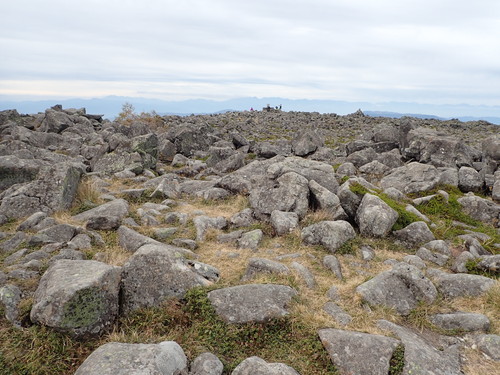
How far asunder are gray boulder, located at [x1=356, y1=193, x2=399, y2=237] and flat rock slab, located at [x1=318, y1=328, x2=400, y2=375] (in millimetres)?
7057

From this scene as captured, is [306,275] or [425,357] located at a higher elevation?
[306,275]

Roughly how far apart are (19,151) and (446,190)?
29.3 metres

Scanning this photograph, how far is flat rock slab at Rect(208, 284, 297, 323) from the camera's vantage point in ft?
29.5

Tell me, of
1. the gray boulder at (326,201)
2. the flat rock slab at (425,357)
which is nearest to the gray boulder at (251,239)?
the gray boulder at (326,201)

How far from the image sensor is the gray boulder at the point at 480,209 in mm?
18078

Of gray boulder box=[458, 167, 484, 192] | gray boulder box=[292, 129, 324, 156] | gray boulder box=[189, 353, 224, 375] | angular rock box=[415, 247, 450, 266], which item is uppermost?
gray boulder box=[292, 129, 324, 156]

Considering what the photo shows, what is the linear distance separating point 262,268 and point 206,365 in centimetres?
423

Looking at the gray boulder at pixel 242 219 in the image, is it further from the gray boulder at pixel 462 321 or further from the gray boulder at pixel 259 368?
the gray boulder at pixel 259 368

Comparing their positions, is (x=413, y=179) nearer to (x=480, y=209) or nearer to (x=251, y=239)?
(x=480, y=209)

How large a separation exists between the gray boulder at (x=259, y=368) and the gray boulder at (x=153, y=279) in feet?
9.41

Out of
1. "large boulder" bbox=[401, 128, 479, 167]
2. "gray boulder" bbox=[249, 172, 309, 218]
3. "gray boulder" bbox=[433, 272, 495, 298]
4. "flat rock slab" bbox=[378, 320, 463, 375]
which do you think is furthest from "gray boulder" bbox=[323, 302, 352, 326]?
"large boulder" bbox=[401, 128, 479, 167]

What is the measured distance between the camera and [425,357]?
799cm

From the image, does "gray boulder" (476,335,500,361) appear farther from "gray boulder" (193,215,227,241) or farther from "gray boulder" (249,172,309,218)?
"gray boulder" (193,215,227,241)

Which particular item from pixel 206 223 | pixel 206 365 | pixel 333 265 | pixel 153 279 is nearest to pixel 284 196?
pixel 206 223
